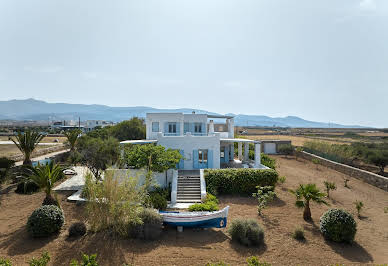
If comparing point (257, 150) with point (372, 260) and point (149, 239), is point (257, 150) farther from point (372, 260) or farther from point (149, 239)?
point (149, 239)

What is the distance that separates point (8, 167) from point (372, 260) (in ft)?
78.9

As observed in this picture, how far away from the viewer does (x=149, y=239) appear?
29.3 feet

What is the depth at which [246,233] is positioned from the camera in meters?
9.13

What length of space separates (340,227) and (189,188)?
8955 millimetres

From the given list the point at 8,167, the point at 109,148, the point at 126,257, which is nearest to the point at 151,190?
the point at 109,148

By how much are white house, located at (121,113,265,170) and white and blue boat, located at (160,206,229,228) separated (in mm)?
7869

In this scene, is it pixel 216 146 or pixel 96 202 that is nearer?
pixel 96 202

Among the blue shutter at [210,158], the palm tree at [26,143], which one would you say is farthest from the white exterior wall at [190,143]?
the palm tree at [26,143]

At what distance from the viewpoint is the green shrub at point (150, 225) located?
8898 mm

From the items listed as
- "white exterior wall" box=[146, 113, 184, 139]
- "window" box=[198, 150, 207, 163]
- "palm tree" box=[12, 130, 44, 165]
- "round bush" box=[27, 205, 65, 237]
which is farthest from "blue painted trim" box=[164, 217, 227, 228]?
"palm tree" box=[12, 130, 44, 165]

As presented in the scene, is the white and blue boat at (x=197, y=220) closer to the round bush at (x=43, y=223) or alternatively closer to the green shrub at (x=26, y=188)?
the round bush at (x=43, y=223)

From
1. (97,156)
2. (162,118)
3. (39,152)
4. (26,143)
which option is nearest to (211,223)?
(97,156)

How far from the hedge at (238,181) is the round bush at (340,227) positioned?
230 inches

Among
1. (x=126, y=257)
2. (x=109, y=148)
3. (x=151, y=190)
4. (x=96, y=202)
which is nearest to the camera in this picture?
(x=126, y=257)
